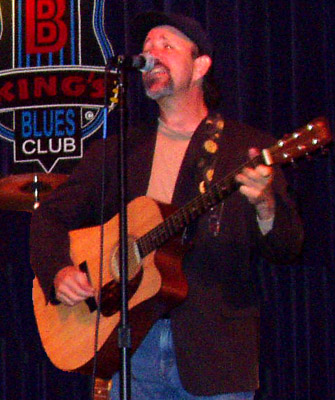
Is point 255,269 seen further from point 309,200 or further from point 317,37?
point 317,37

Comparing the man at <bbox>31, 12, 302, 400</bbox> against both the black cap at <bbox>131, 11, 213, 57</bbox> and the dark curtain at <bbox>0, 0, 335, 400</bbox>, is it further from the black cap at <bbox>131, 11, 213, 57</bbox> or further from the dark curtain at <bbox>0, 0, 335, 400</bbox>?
the dark curtain at <bbox>0, 0, 335, 400</bbox>

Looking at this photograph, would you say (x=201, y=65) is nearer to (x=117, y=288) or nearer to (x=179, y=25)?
(x=179, y=25)

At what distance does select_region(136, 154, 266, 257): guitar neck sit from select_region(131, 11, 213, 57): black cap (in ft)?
2.83

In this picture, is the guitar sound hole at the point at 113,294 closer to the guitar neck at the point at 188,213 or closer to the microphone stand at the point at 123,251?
the guitar neck at the point at 188,213

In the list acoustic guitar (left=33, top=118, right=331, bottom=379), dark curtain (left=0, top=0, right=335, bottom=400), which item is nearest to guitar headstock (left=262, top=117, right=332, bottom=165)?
acoustic guitar (left=33, top=118, right=331, bottom=379)

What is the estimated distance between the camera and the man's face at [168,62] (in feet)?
9.96

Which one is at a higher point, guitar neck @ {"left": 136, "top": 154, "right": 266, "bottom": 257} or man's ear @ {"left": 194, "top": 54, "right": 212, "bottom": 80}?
man's ear @ {"left": 194, "top": 54, "right": 212, "bottom": 80}

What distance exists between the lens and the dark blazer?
99.3 inches

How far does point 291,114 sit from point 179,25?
1356mm

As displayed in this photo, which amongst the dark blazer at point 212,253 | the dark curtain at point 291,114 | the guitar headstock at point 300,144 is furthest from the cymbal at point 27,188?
the guitar headstock at point 300,144

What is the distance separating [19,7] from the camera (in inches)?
201

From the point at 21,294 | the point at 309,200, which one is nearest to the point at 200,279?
the point at 309,200

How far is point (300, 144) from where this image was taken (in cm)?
246

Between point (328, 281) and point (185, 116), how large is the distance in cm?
163
